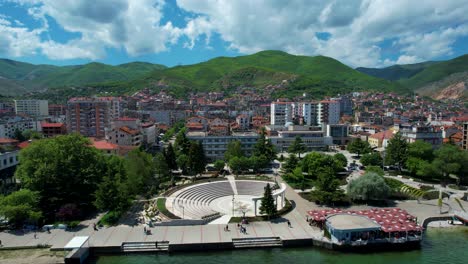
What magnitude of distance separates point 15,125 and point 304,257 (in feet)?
283

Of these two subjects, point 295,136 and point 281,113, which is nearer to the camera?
point 295,136

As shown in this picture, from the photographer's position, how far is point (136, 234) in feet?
91.5

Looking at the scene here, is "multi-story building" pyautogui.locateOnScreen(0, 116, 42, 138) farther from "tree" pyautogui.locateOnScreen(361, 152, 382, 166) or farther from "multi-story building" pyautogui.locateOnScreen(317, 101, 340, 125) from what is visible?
"multi-story building" pyautogui.locateOnScreen(317, 101, 340, 125)

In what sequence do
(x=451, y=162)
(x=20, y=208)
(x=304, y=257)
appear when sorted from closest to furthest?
(x=304, y=257), (x=20, y=208), (x=451, y=162)

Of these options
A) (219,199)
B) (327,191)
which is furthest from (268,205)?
(219,199)

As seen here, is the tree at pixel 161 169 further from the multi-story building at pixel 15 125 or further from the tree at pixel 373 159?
the multi-story building at pixel 15 125

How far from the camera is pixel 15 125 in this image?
3302 inches

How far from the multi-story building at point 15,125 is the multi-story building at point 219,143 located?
49921mm

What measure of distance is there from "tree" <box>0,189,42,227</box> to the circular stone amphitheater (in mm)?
12258

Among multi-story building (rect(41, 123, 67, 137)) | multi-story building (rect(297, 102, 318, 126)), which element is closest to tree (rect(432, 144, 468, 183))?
multi-story building (rect(297, 102, 318, 126))

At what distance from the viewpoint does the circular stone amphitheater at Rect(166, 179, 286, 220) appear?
33.9 metres

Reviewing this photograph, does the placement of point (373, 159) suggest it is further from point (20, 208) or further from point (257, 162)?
point (20, 208)

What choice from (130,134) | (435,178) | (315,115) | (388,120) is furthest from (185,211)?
(388,120)

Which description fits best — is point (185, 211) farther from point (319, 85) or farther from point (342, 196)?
point (319, 85)
